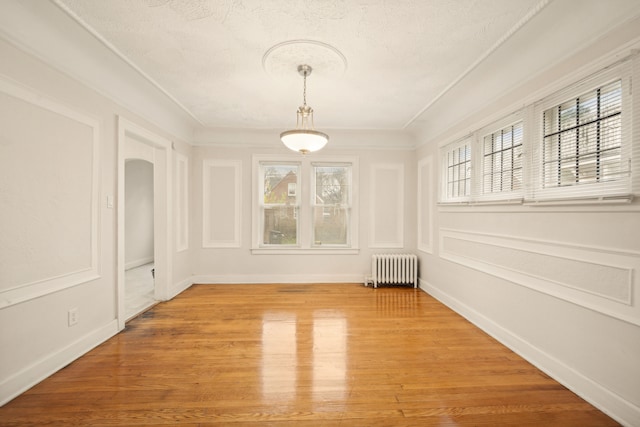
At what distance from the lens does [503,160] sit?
303cm

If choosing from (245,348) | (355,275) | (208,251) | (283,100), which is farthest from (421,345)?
(208,251)

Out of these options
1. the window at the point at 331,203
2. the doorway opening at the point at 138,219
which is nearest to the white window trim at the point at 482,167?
the window at the point at 331,203

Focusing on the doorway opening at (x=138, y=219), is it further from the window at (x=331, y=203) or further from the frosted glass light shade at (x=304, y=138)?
the frosted glass light shade at (x=304, y=138)

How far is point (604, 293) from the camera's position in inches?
75.4

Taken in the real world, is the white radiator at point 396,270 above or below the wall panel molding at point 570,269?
below

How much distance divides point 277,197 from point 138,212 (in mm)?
4365

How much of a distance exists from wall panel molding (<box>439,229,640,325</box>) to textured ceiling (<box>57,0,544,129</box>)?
1.83 metres

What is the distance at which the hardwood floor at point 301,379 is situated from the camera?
1828mm

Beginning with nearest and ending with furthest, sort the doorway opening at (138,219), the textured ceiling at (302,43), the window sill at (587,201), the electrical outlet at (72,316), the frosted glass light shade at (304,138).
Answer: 1. the window sill at (587,201)
2. the textured ceiling at (302,43)
3. the electrical outlet at (72,316)
4. the frosted glass light shade at (304,138)
5. the doorway opening at (138,219)

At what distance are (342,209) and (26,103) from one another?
4282 mm

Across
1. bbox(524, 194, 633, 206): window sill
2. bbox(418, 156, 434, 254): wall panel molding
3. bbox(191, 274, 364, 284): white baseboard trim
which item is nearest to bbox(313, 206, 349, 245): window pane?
bbox(191, 274, 364, 284): white baseboard trim

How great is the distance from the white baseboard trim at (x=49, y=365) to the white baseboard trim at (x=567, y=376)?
415cm

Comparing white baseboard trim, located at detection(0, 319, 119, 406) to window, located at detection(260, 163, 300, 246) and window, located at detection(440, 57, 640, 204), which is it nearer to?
window, located at detection(260, 163, 300, 246)

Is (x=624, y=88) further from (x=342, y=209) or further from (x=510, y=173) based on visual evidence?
(x=342, y=209)
